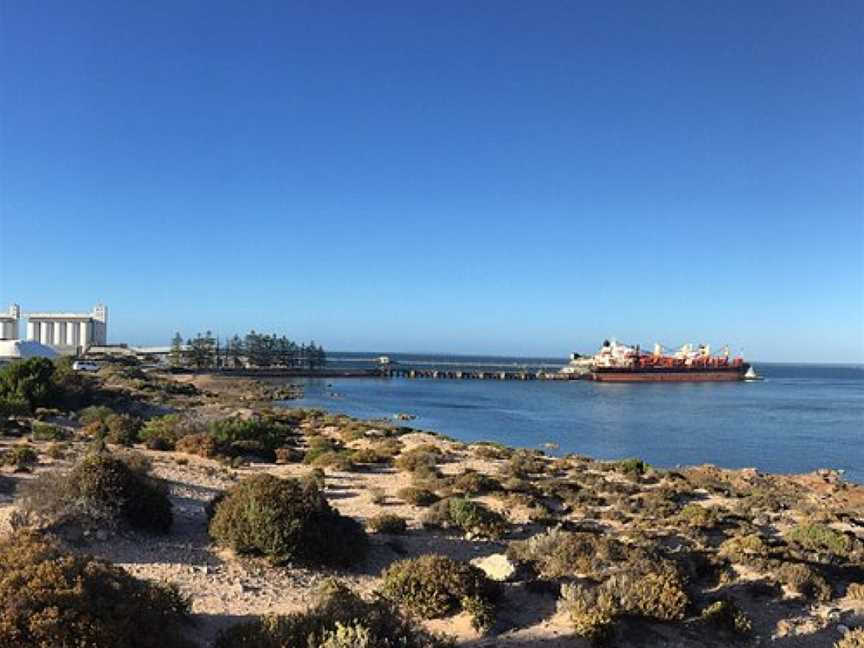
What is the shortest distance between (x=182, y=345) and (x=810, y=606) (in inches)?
5828

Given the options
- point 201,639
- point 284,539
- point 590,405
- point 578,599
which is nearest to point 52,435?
point 284,539

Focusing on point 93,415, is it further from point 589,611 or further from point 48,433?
point 589,611

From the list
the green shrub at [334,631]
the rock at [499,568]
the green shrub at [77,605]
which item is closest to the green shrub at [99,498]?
the green shrub at [77,605]

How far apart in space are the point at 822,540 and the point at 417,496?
860 cm

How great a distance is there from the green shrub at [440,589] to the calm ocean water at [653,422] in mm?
27857

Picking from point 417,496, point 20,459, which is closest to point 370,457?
point 417,496

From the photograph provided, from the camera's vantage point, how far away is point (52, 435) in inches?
872

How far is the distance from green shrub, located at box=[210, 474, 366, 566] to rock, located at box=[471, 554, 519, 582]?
6.37 ft

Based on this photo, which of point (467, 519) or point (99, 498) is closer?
point (99, 498)

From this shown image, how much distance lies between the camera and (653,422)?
185 feet

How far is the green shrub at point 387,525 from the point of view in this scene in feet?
42.1

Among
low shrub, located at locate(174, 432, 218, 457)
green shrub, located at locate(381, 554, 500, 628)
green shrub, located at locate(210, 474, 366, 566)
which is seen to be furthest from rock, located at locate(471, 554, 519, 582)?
low shrub, located at locate(174, 432, 218, 457)

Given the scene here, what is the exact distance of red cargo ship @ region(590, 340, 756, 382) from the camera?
12286 centimetres

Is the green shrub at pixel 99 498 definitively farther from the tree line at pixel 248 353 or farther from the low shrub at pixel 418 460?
the tree line at pixel 248 353
